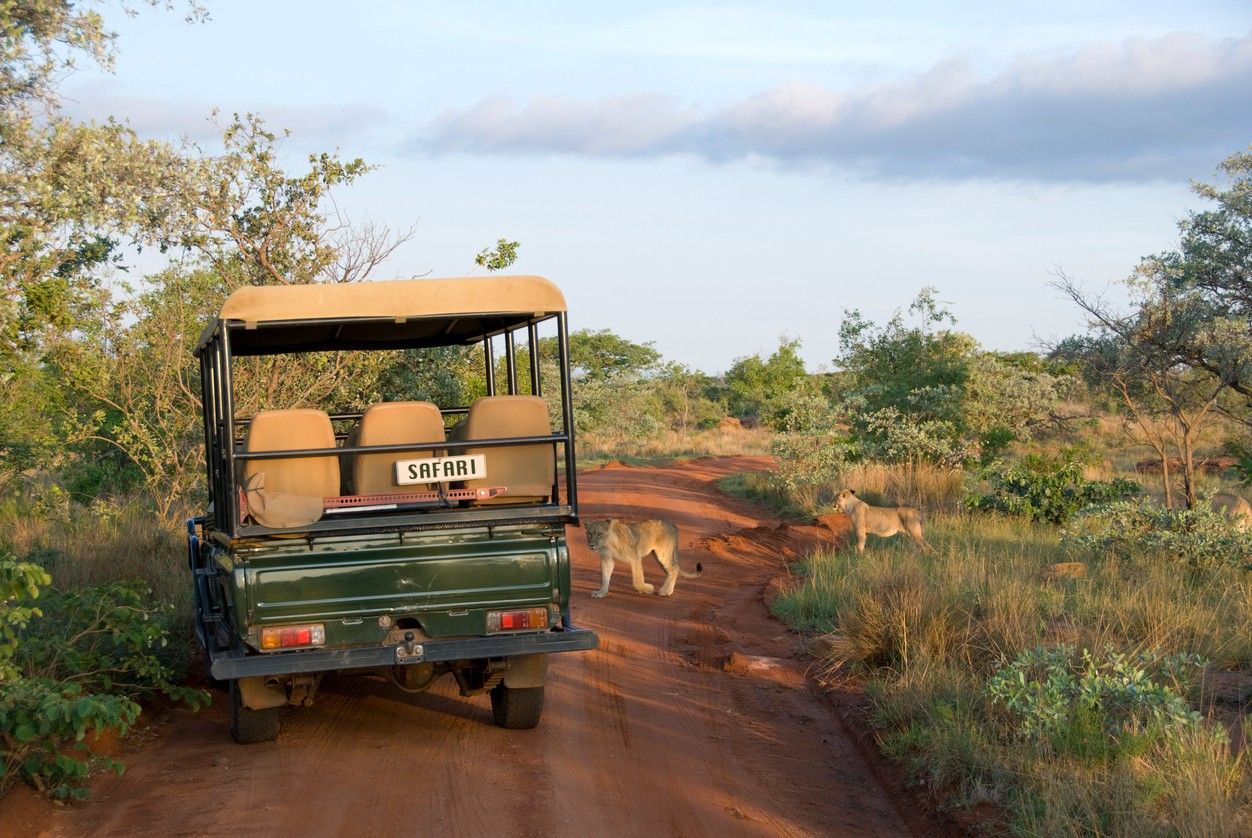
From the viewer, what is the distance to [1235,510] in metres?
13.8

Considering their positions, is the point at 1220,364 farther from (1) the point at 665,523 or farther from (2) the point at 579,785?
(2) the point at 579,785

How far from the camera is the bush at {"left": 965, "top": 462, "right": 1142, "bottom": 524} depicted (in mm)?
15664

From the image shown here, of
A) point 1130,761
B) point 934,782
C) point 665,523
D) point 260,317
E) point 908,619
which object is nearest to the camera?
point 1130,761

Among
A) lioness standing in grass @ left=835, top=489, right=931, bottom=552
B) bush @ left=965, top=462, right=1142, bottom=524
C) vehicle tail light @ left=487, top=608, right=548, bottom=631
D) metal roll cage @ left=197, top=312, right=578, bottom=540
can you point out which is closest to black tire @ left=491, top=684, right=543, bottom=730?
vehicle tail light @ left=487, top=608, right=548, bottom=631

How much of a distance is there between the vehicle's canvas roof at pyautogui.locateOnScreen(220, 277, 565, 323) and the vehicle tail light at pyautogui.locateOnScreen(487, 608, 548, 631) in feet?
5.66

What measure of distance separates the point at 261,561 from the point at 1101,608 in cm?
591

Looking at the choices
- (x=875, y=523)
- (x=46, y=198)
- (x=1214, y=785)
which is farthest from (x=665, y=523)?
(x=1214, y=785)

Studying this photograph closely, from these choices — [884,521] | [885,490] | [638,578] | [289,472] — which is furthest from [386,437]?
[885,490]

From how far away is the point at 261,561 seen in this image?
6309mm

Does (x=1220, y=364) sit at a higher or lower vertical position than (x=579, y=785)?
higher

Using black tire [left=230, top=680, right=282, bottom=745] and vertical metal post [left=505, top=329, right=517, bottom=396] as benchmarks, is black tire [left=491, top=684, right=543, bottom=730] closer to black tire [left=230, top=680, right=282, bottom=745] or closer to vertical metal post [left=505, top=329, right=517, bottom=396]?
black tire [left=230, top=680, right=282, bottom=745]

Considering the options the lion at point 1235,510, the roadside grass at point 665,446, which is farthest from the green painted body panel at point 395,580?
the roadside grass at point 665,446

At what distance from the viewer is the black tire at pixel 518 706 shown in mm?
7109

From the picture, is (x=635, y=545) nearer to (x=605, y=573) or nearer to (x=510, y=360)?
(x=605, y=573)
